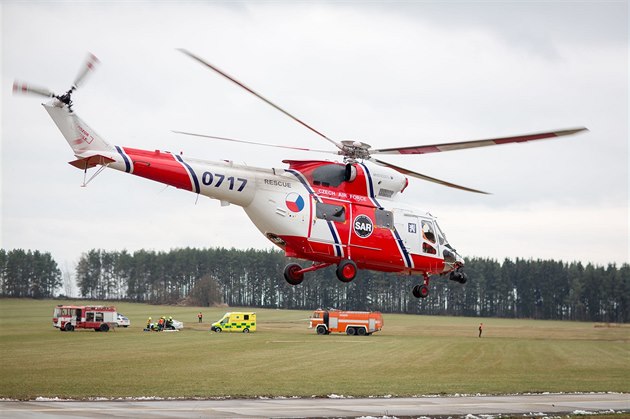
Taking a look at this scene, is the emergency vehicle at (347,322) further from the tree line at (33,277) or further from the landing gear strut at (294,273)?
the landing gear strut at (294,273)

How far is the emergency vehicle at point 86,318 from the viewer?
92688mm

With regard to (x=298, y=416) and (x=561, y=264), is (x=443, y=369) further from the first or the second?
(x=561, y=264)

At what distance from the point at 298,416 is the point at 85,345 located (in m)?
43.1

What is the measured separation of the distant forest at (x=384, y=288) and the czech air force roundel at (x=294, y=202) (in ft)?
401

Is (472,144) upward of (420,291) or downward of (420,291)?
upward

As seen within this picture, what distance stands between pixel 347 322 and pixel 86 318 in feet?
98.6

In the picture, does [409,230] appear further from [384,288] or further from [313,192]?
[384,288]

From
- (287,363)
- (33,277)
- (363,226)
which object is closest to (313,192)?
(363,226)

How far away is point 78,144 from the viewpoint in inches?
933

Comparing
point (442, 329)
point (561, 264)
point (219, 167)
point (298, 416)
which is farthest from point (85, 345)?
point (561, 264)

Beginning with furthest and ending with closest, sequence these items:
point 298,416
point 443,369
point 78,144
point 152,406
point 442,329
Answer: point 442,329, point 443,369, point 152,406, point 298,416, point 78,144

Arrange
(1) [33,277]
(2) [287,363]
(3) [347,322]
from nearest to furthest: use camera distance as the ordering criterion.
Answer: (2) [287,363]
(3) [347,322]
(1) [33,277]

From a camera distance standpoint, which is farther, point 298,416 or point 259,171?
point 298,416

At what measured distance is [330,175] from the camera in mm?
26125
